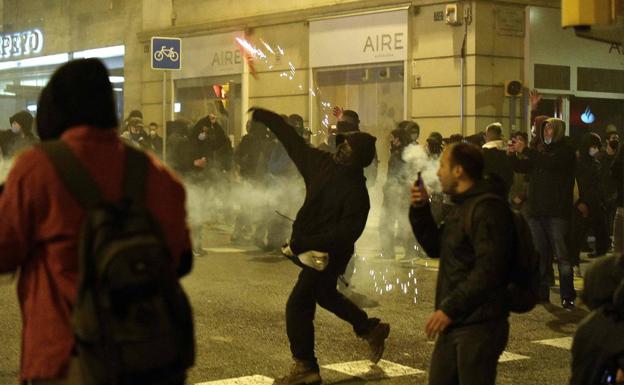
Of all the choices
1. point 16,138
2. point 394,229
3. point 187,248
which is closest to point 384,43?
point 394,229

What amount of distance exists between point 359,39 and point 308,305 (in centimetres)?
1392

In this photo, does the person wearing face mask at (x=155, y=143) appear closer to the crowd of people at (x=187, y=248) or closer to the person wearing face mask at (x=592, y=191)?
the person wearing face mask at (x=592, y=191)

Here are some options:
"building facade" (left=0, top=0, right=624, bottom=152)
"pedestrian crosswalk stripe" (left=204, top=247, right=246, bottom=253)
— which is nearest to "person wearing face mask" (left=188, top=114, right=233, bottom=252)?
"pedestrian crosswalk stripe" (left=204, top=247, right=246, bottom=253)

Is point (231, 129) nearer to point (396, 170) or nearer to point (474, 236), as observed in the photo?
point (396, 170)

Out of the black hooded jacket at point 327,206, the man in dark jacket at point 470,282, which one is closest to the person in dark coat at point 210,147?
the black hooded jacket at point 327,206

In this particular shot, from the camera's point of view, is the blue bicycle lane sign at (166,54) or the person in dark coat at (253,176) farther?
Result: the blue bicycle lane sign at (166,54)

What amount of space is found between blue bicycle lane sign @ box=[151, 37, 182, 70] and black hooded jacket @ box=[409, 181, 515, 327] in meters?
14.8

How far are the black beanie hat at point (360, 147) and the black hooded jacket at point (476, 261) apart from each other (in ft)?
7.44

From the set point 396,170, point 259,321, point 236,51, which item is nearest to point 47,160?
point 259,321

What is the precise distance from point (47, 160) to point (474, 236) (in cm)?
221

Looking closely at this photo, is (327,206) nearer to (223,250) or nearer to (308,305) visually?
(308,305)

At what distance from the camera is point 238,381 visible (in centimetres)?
723

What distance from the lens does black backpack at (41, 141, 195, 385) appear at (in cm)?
342

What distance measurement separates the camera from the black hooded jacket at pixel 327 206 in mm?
7309
